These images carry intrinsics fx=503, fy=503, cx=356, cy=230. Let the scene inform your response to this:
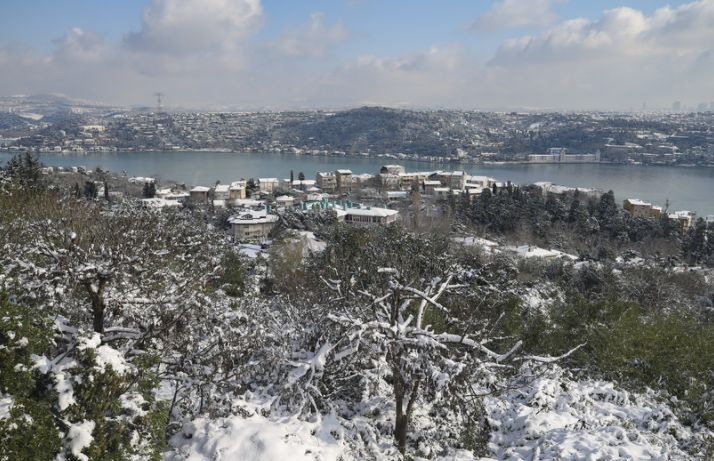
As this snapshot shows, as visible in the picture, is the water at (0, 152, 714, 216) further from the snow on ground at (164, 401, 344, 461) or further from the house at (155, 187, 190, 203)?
the snow on ground at (164, 401, 344, 461)

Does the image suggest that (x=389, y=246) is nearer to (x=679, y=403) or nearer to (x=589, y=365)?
(x=589, y=365)

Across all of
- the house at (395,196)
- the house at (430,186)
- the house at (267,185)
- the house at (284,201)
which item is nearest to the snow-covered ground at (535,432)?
the house at (284,201)

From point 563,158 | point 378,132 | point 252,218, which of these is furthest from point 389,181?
point 378,132

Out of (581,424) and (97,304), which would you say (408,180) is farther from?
(97,304)

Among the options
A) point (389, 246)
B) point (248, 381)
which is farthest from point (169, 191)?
point (248, 381)

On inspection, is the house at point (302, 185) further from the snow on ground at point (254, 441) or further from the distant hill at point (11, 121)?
the distant hill at point (11, 121)
